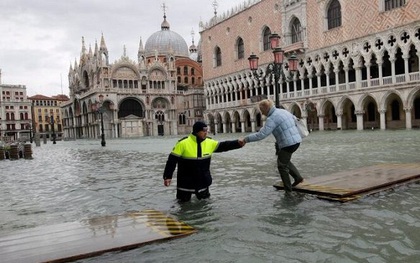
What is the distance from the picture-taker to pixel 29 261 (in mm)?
3350

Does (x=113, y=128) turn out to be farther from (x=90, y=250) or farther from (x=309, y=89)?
(x=90, y=250)

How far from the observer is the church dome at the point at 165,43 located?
7112 centimetres

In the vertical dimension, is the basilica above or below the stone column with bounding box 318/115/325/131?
above

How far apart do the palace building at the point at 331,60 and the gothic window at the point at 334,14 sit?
0.09 meters

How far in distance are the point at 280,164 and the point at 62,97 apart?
104619 mm

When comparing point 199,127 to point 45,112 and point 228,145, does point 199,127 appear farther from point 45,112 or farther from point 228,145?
point 45,112

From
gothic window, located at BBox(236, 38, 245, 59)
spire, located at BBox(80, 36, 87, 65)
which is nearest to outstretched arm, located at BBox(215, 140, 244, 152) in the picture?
gothic window, located at BBox(236, 38, 245, 59)

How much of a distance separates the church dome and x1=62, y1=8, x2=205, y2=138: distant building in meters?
0.19

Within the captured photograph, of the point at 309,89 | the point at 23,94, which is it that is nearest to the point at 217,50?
the point at 309,89

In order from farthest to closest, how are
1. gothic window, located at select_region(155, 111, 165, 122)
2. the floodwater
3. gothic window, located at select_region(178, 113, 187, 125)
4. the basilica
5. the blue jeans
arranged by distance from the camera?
gothic window, located at select_region(178, 113, 187, 125), gothic window, located at select_region(155, 111, 165, 122), the basilica, the blue jeans, the floodwater

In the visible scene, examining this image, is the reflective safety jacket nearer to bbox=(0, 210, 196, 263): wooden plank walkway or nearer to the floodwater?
the floodwater

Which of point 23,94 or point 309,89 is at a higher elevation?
→ point 23,94

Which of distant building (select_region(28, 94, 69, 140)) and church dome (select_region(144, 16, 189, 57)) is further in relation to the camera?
distant building (select_region(28, 94, 69, 140))

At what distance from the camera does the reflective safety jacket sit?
18.1 feet
